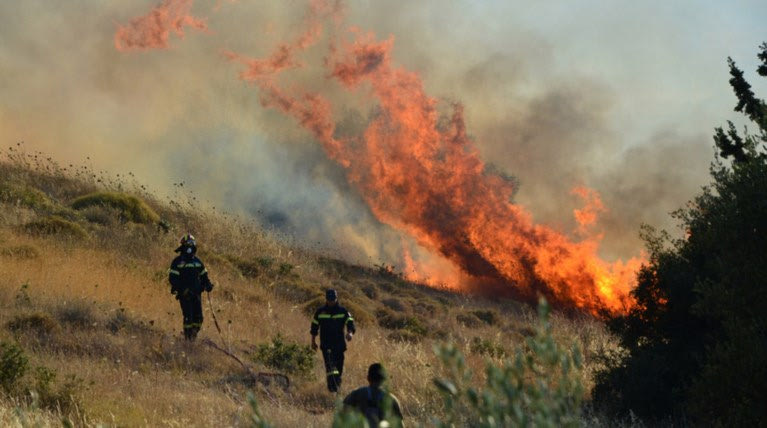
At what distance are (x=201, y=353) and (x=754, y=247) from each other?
10415 mm

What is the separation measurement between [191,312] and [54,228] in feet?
28.9

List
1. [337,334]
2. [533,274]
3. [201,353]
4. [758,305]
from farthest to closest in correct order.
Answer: [533,274] → [201,353] → [337,334] → [758,305]

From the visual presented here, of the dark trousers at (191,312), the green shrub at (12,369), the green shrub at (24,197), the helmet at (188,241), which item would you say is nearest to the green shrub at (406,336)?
the dark trousers at (191,312)

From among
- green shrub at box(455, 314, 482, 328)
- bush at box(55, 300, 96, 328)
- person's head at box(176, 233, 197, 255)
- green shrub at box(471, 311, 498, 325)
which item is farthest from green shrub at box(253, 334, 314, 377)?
green shrub at box(471, 311, 498, 325)

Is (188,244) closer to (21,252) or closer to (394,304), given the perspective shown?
(21,252)

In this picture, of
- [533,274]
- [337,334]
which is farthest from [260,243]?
[337,334]

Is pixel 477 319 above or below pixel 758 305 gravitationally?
above

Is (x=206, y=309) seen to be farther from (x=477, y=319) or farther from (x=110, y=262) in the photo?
(x=477, y=319)

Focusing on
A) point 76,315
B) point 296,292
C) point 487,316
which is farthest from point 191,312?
point 487,316

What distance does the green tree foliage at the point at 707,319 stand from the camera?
959 cm

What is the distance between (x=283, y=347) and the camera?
1627 centimetres

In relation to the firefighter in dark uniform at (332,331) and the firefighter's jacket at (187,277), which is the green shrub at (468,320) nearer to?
the firefighter's jacket at (187,277)

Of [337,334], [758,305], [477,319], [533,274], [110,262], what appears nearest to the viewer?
[758,305]

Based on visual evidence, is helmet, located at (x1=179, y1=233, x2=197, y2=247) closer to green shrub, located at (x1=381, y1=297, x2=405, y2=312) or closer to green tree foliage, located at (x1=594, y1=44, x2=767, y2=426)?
green tree foliage, located at (x1=594, y1=44, x2=767, y2=426)
